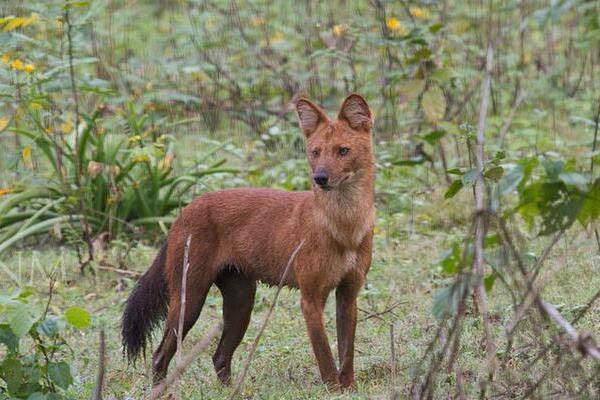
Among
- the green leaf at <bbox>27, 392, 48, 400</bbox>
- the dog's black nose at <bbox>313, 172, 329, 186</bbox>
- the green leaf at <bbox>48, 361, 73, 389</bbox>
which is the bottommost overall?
the green leaf at <bbox>27, 392, 48, 400</bbox>

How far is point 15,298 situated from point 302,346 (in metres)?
2.51

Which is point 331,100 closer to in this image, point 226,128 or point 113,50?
point 226,128

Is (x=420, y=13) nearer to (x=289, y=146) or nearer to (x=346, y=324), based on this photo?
(x=289, y=146)

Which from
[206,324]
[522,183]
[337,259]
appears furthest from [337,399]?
[206,324]

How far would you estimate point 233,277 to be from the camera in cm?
600

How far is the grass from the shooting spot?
5.44 m

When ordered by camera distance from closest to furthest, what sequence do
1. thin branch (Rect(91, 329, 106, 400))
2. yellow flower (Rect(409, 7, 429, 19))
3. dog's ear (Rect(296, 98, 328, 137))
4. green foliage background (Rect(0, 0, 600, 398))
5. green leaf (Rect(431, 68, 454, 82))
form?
thin branch (Rect(91, 329, 106, 400)) → green foliage background (Rect(0, 0, 600, 398)) → dog's ear (Rect(296, 98, 328, 137)) → green leaf (Rect(431, 68, 454, 82)) → yellow flower (Rect(409, 7, 429, 19))

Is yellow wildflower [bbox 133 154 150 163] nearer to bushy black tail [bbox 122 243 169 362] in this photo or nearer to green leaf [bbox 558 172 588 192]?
bushy black tail [bbox 122 243 169 362]

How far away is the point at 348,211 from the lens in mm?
5406

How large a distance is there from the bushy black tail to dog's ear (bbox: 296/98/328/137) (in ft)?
3.21

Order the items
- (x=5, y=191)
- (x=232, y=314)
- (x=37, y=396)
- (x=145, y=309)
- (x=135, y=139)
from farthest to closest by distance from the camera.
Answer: (x=5, y=191)
(x=135, y=139)
(x=232, y=314)
(x=145, y=309)
(x=37, y=396)

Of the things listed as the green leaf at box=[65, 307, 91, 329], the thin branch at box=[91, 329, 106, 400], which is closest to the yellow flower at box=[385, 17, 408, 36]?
the green leaf at box=[65, 307, 91, 329]

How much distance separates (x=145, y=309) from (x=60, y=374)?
5.28ft

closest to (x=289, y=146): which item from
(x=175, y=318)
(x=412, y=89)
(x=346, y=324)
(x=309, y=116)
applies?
(x=412, y=89)
